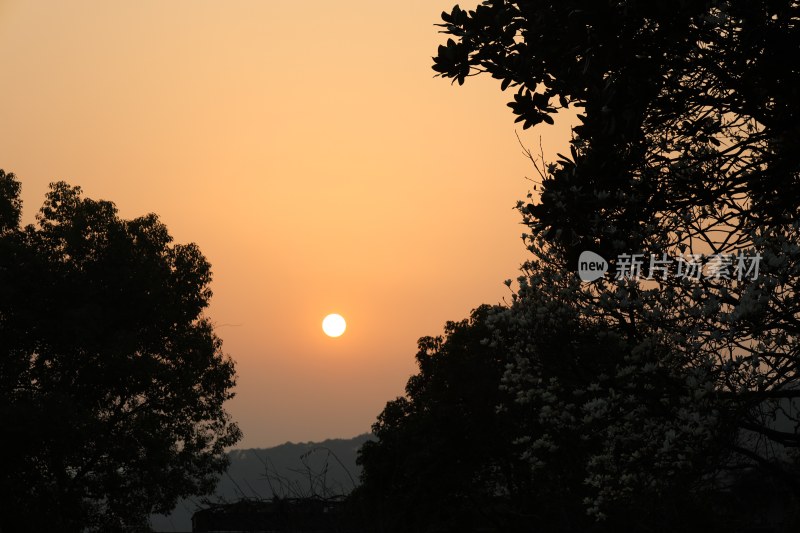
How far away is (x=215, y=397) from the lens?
45.4 m

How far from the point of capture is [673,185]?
35.1 ft

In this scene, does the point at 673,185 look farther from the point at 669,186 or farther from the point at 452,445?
the point at 452,445

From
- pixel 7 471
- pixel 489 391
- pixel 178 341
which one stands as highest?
pixel 178 341

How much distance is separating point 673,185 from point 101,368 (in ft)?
111

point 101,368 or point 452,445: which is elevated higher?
point 101,368

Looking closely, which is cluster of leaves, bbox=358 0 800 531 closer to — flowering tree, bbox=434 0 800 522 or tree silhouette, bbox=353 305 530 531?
flowering tree, bbox=434 0 800 522

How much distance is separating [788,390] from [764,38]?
4.88 metres

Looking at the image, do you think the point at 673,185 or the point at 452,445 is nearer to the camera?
the point at 673,185

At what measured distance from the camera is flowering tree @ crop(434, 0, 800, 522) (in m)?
9.73

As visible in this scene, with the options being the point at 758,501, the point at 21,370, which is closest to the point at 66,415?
the point at 21,370

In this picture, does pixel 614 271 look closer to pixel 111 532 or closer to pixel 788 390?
pixel 788 390

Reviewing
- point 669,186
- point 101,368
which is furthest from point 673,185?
point 101,368

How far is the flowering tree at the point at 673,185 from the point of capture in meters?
9.73

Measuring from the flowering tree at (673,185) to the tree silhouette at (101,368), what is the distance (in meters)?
29.3
